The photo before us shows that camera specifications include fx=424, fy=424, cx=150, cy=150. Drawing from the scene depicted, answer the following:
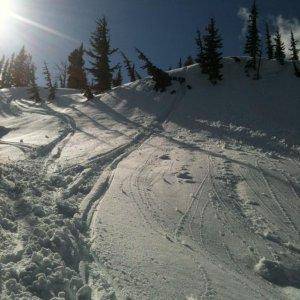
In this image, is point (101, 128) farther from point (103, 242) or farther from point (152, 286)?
point (152, 286)

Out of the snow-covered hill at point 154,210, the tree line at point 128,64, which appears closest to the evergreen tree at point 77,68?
the tree line at point 128,64

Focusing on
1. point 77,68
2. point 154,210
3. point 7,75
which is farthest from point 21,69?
point 154,210

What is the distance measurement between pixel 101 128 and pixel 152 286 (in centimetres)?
2297

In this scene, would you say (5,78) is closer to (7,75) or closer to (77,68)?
(7,75)

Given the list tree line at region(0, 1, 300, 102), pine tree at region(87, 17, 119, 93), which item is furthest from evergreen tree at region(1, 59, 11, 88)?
pine tree at region(87, 17, 119, 93)

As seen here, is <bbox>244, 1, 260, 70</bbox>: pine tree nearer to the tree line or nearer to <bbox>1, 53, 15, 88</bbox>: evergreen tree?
the tree line

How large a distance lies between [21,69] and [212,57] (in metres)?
59.1

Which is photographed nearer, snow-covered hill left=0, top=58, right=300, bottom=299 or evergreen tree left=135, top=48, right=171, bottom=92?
snow-covered hill left=0, top=58, right=300, bottom=299

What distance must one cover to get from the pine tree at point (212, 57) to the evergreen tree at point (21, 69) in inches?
2171

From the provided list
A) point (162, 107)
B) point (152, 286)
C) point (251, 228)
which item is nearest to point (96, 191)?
point (251, 228)

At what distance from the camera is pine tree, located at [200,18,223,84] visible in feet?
142

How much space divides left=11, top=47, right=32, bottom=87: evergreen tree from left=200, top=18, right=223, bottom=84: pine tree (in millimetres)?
55142

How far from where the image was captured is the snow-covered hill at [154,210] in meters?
9.87

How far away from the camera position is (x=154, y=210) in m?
15.0
